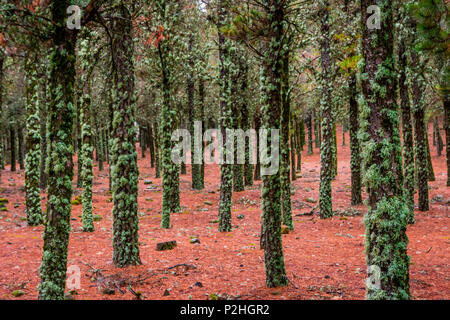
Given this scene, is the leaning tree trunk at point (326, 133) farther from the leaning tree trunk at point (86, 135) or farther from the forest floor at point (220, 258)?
the leaning tree trunk at point (86, 135)

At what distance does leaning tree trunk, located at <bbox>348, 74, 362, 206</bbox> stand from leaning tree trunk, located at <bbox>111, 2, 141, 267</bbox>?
1175 centimetres

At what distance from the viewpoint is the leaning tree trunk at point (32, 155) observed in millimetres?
12328

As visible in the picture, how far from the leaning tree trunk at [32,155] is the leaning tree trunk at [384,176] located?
1206 centimetres

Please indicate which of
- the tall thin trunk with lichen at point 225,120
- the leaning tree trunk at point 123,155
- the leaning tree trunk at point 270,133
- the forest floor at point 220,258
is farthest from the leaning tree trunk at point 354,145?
the leaning tree trunk at point 123,155

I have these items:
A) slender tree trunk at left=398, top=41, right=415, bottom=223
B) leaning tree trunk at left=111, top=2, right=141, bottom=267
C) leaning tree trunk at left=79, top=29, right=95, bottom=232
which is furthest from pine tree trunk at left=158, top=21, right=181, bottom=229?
slender tree trunk at left=398, top=41, right=415, bottom=223

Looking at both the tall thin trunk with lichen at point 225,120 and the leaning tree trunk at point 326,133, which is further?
the leaning tree trunk at point 326,133

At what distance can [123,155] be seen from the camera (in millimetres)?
7770

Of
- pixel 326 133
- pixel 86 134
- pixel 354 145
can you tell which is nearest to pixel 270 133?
pixel 86 134

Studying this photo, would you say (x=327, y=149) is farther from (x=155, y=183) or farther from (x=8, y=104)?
(x=8, y=104)

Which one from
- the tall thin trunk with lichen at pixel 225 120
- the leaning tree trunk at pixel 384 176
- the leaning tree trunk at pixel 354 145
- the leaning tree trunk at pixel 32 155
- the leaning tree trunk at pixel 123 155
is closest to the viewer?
the leaning tree trunk at pixel 384 176

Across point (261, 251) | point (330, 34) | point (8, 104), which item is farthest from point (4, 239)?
point (8, 104)

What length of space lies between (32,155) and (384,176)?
12344 mm

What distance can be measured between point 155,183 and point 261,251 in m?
18.0
